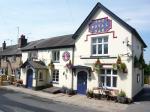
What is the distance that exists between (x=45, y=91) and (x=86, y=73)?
217 inches

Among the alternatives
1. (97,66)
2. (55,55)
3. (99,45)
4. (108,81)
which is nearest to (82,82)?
(97,66)

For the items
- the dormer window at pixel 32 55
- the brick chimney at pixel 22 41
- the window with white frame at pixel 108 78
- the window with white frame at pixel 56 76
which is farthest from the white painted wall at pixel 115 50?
the brick chimney at pixel 22 41

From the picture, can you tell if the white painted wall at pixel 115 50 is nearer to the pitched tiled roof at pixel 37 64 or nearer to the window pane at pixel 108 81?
the window pane at pixel 108 81

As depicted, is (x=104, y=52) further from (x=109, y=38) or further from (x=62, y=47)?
(x=62, y=47)

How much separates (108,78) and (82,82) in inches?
124

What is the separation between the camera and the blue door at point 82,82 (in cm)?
2463

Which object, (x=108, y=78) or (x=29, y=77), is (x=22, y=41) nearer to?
(x=29, y=77)

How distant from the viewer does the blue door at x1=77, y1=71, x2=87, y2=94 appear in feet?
80.8

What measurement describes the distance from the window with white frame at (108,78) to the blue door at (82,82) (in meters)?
1.98

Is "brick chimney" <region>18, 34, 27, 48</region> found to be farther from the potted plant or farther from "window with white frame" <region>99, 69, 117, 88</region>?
the potted plant

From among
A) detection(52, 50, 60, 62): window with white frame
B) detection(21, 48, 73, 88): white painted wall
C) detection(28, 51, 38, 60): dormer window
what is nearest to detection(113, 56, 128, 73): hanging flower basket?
detection(21, 48, 73, 88): white painted wall

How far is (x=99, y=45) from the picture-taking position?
2391 centimetres

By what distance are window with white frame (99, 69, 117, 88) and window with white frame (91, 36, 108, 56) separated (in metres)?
1.81

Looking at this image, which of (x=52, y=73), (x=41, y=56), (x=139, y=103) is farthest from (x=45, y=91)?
(x=139, y=103)
